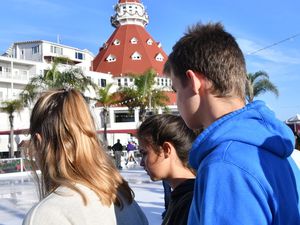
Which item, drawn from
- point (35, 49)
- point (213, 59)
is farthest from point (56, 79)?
point (35, 49)

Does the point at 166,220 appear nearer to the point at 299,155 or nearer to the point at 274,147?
the point at 274,147

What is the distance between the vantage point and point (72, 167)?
5.50ft

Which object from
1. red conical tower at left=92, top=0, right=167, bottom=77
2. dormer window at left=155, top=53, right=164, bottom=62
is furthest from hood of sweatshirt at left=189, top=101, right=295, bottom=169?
dormer window at left=155, top=53, right=164, bottom=62

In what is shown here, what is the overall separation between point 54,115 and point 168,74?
1.72 feet

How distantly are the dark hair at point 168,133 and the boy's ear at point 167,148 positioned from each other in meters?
0.02

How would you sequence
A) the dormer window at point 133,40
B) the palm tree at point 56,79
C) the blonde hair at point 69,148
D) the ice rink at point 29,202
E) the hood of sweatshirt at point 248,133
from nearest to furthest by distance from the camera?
the hood of sweatshirt at point 248,133 → the blonde hair at point 69,148 → the ice rink at point 29,202 → the palm tree at point 56,79 → the dormer window at point 133,40

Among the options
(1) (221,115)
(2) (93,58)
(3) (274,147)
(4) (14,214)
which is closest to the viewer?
(3) (274,147)

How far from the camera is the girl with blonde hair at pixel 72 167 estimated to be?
155 centimetres

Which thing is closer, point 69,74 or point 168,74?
point 168,74

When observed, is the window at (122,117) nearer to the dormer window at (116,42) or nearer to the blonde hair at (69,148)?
the dormer window at (116,42)

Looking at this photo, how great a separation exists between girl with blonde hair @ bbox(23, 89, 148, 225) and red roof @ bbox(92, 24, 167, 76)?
63686mm

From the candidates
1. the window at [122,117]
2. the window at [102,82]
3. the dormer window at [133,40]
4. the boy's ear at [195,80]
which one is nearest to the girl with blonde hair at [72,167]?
the boy's ear at [195,80]

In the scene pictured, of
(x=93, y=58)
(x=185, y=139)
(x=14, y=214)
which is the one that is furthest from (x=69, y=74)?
(x=93, y=58)

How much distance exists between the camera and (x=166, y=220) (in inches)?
72.1
